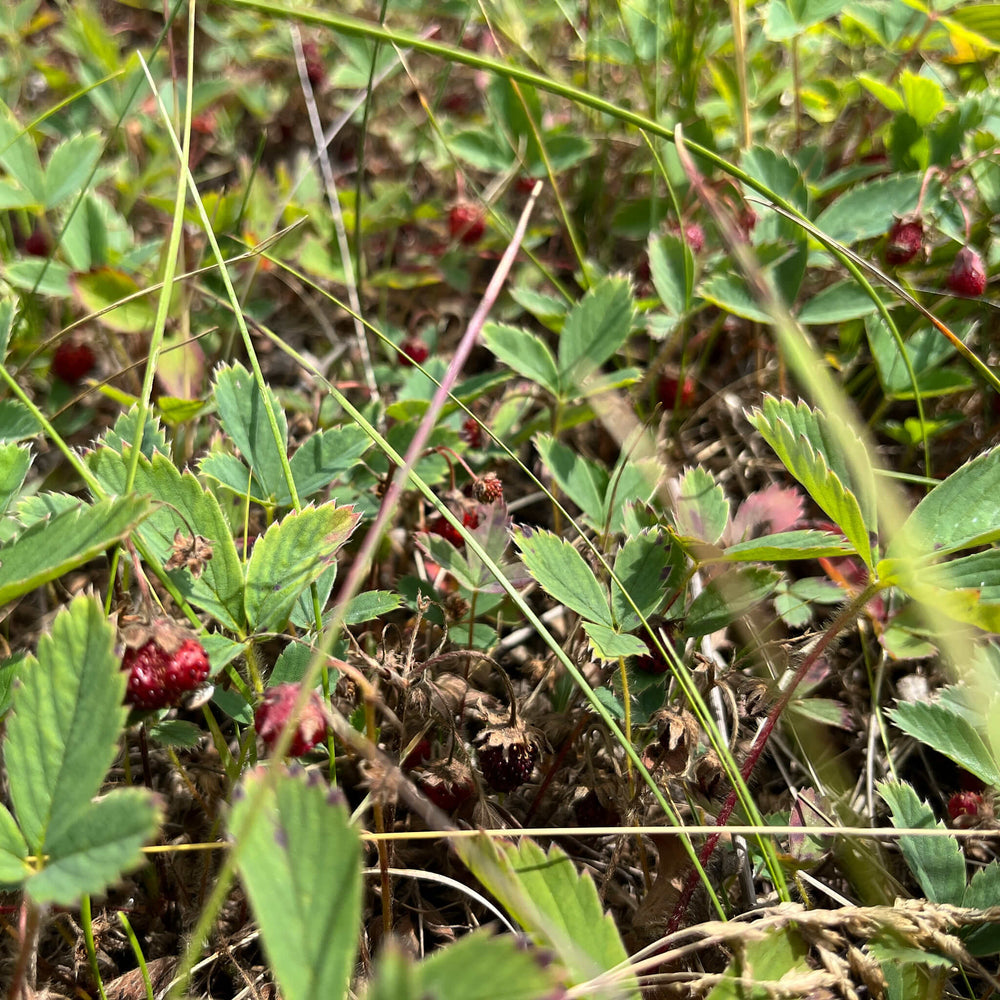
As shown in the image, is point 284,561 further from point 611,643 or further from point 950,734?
point 950,734

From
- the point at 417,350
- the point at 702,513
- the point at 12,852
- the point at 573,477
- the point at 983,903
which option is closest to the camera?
the point at 12,852

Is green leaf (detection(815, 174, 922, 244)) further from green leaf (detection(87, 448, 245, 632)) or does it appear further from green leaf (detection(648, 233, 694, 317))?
green leaf (detection(87, 448, 245, 632))

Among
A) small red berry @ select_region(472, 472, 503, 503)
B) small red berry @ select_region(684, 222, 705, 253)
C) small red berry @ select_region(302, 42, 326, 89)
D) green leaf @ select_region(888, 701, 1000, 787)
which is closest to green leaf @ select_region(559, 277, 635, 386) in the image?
small red berry @ select_region(472, 472, 503, 503)

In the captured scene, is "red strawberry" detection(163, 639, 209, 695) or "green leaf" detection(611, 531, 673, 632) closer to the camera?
"red strawberry" detection(163, 639, 209, 695)

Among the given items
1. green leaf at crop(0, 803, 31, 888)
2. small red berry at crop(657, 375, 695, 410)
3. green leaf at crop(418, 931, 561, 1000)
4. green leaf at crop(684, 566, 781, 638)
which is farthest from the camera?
small red berry at crop(657, 375, 695, 410)

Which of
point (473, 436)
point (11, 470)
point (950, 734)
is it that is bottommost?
point (950, 734)

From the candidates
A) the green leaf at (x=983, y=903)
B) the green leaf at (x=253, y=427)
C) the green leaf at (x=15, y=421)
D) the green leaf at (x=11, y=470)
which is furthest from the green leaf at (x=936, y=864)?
the green leaf at (x=15, y=421)

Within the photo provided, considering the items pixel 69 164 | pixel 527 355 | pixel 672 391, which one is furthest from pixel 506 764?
pixel 69 164
